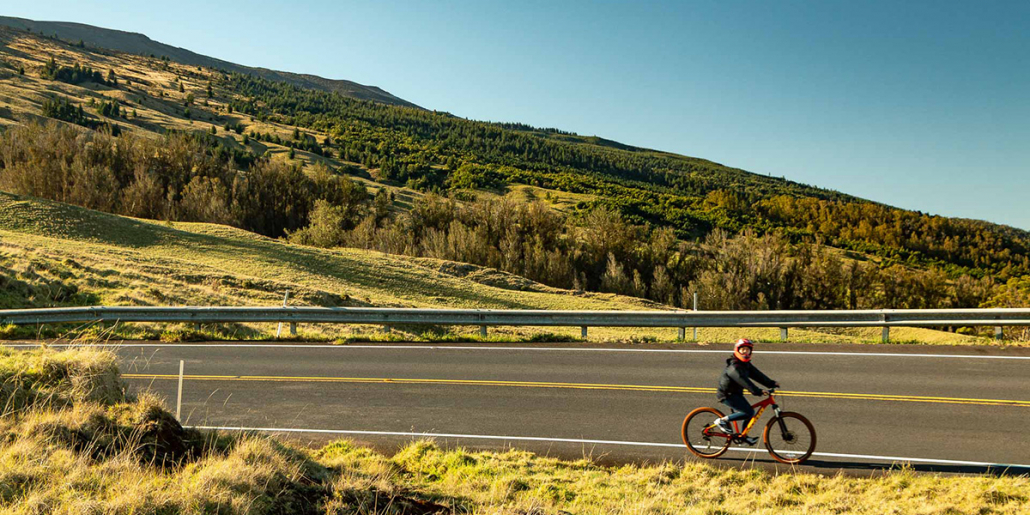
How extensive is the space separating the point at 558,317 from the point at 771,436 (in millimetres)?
7490

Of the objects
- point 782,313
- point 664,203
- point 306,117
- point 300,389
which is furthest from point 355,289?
point 306,117

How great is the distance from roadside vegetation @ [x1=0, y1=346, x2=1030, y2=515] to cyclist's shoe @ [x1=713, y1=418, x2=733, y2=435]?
58 centimetres

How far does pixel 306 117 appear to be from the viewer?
133 m

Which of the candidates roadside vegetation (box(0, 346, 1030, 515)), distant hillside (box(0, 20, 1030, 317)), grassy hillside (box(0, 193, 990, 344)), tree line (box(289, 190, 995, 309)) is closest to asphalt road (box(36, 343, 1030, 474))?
roadside vegetation (box(0, 346, 1030, 515))

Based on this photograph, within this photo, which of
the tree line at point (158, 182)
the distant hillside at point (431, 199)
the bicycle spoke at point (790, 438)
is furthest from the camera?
the tree line at point (158, 182)

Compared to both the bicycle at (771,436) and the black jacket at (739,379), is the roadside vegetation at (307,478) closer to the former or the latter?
the bicycle at (771,436)

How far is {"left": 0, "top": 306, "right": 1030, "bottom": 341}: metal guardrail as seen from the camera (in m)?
14.6

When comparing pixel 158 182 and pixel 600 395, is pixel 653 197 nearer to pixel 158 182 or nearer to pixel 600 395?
pixel 158 182

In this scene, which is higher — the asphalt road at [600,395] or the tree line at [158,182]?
the tree line at [158,182]

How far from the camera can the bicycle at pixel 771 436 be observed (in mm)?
8625

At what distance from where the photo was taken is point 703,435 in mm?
8859

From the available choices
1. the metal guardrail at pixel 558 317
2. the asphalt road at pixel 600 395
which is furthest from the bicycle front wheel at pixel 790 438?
the metal guardrail at pixel 558 317

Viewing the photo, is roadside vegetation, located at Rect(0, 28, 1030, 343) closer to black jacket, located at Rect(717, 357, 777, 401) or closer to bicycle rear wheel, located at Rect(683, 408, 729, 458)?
bicycle rear wheel, located at Rect(683, 408, 729, 458)

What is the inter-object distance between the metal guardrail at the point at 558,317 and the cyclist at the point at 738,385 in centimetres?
657
